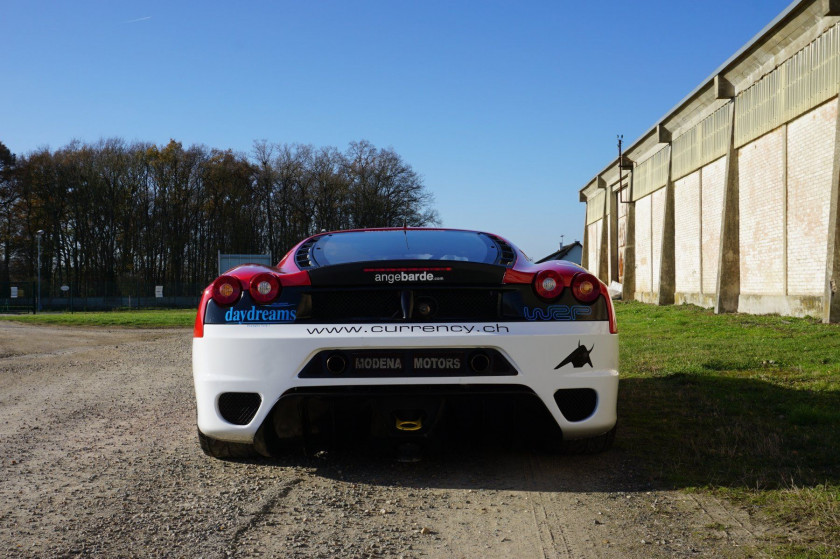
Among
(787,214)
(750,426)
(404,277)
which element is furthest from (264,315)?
(787,214)

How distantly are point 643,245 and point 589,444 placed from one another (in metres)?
32.7

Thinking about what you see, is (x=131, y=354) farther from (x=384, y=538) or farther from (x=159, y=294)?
(x=159, y=294)

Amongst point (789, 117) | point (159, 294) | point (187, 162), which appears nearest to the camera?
point (789, 117)

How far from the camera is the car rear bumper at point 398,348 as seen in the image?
12.2 feet

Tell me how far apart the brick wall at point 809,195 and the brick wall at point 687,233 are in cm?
839

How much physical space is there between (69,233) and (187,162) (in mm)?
11479

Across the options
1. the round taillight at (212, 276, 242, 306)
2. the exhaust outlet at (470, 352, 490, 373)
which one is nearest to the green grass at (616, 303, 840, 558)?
the exhaust outlet at (470, 352, 490, 373)

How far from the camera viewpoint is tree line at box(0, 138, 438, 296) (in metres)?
60.7

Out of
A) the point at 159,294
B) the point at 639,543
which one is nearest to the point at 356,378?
the point at 639,543

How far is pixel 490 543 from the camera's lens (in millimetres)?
2889

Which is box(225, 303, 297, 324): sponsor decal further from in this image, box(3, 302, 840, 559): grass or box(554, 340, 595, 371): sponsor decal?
box(3, 302, 840, 559): grass

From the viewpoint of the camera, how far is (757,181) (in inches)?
820

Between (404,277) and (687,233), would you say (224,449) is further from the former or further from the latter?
(687,233)

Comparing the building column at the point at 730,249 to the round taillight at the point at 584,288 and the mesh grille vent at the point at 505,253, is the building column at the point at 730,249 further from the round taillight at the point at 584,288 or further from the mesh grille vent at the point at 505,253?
the round taillight at the point at 584,288
